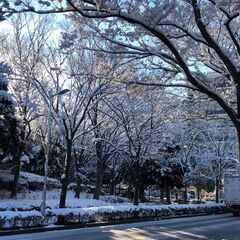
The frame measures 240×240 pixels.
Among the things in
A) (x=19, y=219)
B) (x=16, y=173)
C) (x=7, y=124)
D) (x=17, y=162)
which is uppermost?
(x=7, y=124)

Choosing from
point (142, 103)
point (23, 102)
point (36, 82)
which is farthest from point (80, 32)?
point (23, 102)

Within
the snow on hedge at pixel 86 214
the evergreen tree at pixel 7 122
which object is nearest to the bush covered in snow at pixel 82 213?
the snow on hedge at pixel 86 214

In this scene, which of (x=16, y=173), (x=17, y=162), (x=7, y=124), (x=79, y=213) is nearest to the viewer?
(x=79, y=213)

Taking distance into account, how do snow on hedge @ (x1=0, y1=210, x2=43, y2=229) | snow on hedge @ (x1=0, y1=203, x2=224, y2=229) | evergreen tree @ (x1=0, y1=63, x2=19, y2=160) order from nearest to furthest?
snow on hedge @ (x1=0, y1=210, x2=43, y2=229)
snow on hedge @ (x1=0, y1=203, x2=224, y2=229)
evergreen tree @ (x1=0, y1=63, x2=19, y2=160)

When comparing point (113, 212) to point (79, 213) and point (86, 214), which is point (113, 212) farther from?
point (79, 213)

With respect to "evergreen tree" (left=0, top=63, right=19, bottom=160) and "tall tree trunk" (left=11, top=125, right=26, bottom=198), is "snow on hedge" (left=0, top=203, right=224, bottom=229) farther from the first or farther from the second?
"tall tree trunk" (left=11, top=125, right=26, bottom=198)

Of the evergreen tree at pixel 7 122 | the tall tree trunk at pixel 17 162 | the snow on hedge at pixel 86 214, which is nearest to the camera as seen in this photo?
the snow on hedge at pixel 86 214

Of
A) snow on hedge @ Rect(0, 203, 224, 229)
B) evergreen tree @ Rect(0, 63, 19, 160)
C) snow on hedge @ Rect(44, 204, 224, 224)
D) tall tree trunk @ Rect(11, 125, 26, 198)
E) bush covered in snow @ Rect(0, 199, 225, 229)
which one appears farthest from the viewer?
tall tree trunk @ Rect(11, 125, 26, 198)

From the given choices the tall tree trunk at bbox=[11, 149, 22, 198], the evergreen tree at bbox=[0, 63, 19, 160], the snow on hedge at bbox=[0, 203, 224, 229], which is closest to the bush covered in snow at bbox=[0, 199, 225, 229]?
the snow on hedge at bbox=[0, 203, 224, 229]

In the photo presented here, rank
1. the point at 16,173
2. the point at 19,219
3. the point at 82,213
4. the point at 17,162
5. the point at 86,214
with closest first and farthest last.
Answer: the point at 19,219
the point at 82,213
the point at 86,214
the point at 16,173
the point at 17,162

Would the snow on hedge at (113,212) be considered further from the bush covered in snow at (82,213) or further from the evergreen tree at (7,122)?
the evergreen tree at (7,122)

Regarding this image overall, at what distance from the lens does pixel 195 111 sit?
43.6 ft

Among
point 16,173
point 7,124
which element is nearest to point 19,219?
point 7,124

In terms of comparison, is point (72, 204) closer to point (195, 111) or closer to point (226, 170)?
point (195, 111)
